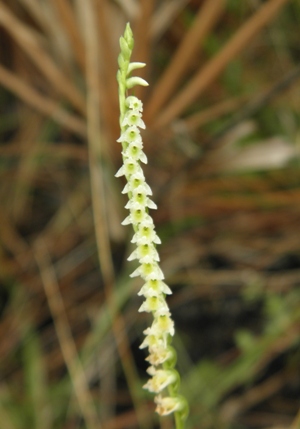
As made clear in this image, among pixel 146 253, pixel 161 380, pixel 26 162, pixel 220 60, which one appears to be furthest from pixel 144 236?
pixel 26 162

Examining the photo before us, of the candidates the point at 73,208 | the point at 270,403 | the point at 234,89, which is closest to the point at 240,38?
the point at 234,89

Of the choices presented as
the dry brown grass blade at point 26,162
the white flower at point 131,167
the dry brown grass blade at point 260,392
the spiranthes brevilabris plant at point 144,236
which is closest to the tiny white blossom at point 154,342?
the spiranthes brevilabris plant at point 144,236

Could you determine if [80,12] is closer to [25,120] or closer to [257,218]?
[25,120]

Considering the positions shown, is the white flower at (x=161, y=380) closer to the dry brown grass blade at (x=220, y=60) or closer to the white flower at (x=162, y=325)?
the white flower at (x=162, y=325)

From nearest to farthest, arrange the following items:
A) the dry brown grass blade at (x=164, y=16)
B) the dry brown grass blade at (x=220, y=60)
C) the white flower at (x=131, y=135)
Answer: the white flower at (x=131, y=135), the dry brown grass blade at (x=220, y=60), the dry brown grass blade at (x=164, y=16)

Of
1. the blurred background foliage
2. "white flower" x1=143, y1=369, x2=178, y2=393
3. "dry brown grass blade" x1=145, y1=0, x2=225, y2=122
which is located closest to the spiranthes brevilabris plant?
"white flower" x1=143, y1=369, x2=178, y2=393

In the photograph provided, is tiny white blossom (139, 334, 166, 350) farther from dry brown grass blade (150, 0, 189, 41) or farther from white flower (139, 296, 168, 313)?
dry brown grass blade (150, 0, 189, 41)
